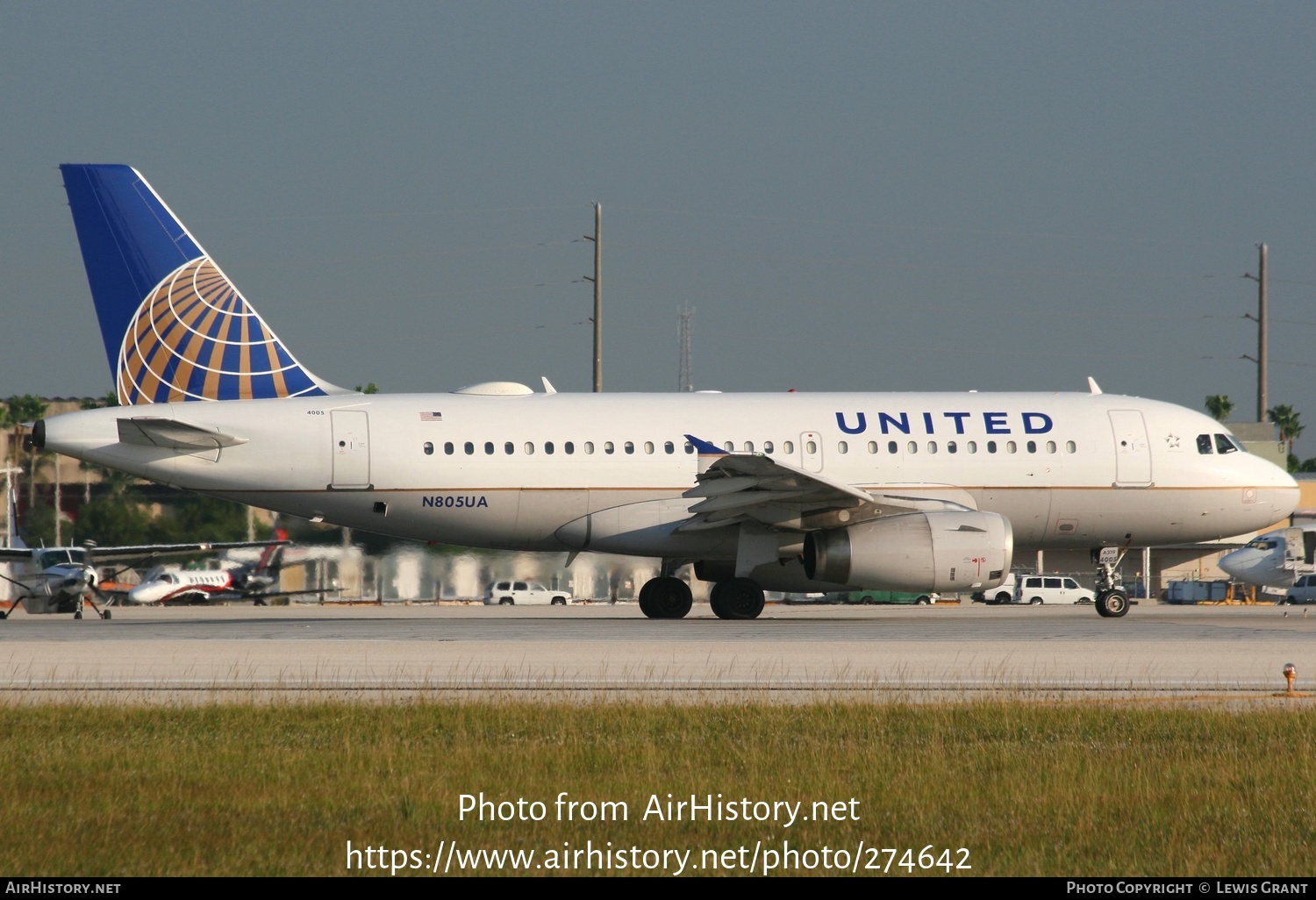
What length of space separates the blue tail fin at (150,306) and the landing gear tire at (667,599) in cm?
761

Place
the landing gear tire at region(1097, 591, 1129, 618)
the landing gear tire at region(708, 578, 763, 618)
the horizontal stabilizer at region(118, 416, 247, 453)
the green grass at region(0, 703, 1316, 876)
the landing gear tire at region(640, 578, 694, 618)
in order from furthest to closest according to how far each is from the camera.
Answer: the landing gear tire at region(640, 578, 694, 618), the landing gear tire at region(1097, 591, 1129, 618), the landing gear tire at region(708, 578, 763, 618), the horizontal stabilizer at region(118, 416, 247, 453), the green grass at region(0, 703, 1316, 876)

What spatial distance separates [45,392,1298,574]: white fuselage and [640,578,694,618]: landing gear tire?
139 centimetres

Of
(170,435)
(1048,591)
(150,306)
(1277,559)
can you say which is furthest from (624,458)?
(1048,591)

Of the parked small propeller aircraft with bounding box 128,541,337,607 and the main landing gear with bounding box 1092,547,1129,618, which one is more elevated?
the main landing gear with bounding box 1092,547,1129,618

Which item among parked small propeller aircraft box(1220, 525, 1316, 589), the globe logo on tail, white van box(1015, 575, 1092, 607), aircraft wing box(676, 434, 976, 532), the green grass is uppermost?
the globe logo on tail

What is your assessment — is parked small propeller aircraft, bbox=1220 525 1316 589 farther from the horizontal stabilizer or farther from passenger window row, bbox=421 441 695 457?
the horizontal stabilizer

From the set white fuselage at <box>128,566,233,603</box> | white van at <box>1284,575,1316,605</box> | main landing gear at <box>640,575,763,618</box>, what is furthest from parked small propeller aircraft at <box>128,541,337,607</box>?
white van at <box>1284,575,1316,605</box>

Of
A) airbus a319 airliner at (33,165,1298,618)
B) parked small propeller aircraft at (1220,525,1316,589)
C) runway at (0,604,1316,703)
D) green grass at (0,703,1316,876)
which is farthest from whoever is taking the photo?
parked small propeller aircraft at (1220,525,1316,589)

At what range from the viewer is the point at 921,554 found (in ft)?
79.9

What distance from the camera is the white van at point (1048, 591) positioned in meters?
53.2

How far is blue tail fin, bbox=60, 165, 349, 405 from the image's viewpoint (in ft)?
87.4

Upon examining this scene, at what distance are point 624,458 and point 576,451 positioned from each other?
0.85 m

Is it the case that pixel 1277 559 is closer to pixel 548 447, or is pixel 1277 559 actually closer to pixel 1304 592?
pixel 1304 592

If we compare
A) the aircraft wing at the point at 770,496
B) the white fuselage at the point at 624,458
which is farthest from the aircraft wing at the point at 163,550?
the aircraft wing at the point at 770,496
